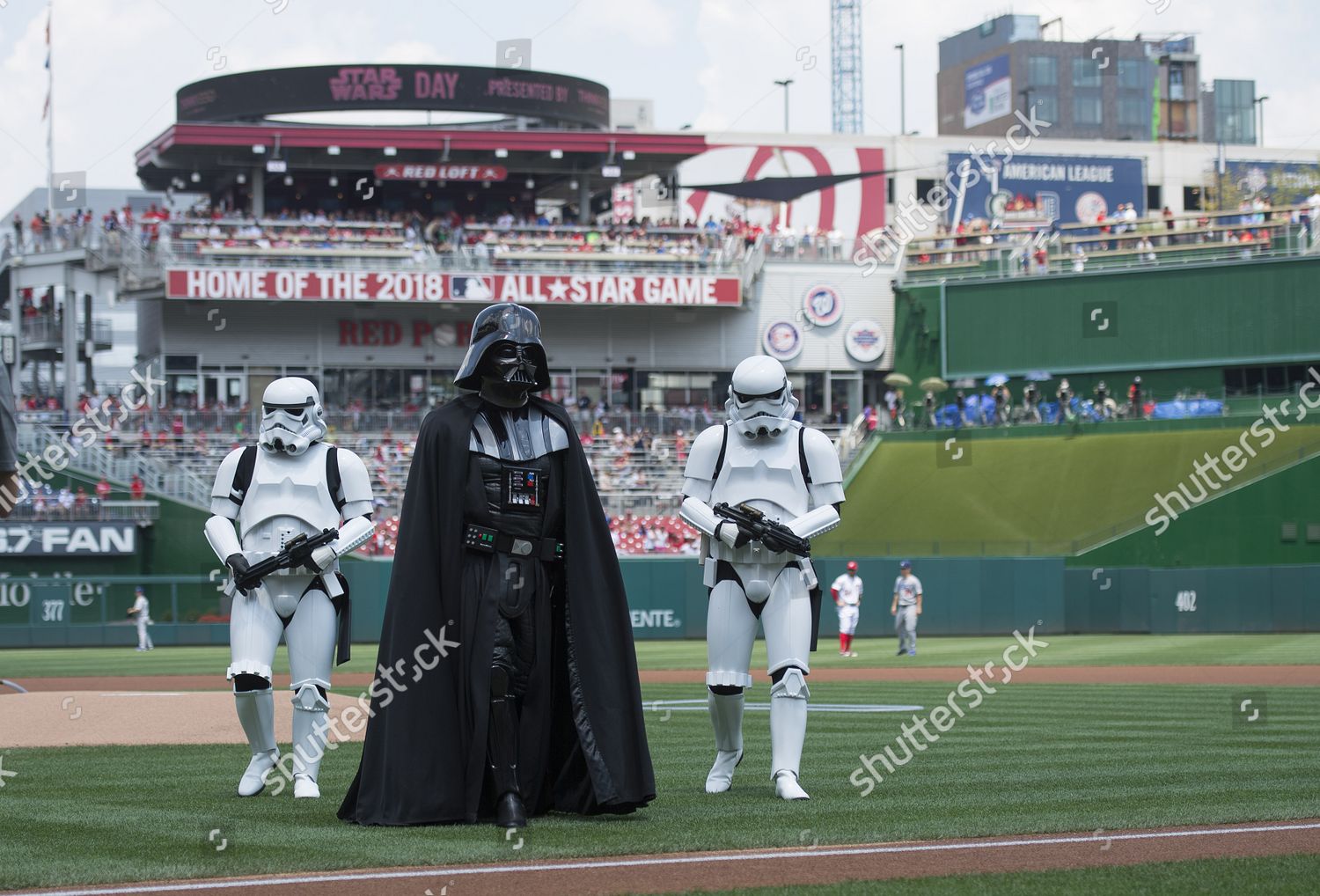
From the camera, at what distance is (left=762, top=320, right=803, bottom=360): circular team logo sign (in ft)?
171

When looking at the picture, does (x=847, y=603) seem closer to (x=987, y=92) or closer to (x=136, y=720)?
(x=136, y=720)

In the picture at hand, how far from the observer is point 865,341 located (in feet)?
172

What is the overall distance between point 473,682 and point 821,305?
147ft

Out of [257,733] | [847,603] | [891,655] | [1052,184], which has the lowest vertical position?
[891,655]

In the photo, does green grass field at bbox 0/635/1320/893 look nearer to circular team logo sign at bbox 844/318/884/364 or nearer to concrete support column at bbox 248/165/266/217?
concrete support column at bbox 248/165/266/217

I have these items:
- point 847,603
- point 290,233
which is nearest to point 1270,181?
point 290,233

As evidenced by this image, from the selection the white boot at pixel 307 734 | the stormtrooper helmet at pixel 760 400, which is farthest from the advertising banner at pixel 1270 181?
the white boot at pixel 307 734

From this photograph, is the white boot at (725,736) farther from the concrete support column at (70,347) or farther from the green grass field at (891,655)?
the concrete support column at (70,347)

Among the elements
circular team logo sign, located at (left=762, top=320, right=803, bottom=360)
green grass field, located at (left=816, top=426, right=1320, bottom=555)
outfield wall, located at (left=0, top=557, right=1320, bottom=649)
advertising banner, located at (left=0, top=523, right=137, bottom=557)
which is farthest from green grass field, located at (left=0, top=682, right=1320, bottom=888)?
circular team logo sign, located at (left=762, top=320, right=803, bottom=360)

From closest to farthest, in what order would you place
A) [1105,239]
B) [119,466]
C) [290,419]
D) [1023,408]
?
[290,419] → [119,466] → [1023,408] → [1105,239]

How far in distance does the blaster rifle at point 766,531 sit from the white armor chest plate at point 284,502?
240 centimetres

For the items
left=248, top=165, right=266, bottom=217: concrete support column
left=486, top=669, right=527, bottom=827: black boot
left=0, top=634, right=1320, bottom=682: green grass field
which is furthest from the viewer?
left=248, top=165, right=266, bottom=217: concrete support column

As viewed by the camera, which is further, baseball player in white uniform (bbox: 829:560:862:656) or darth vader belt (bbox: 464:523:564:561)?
baseball player in white uniform (bbox: 829:560:862:656)

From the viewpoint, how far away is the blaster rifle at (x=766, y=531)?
9.20 m
